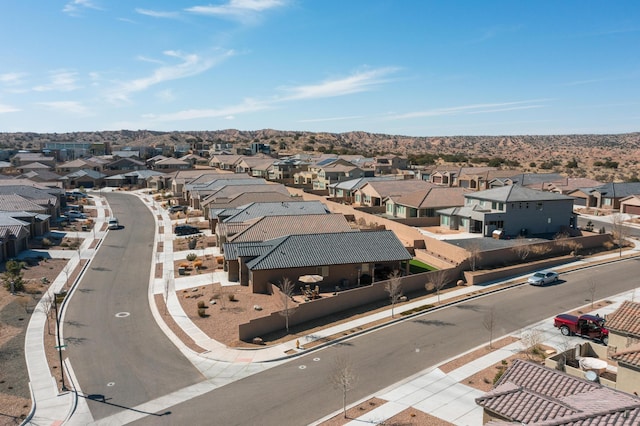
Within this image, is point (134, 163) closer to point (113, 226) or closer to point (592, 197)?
point (113, 226)

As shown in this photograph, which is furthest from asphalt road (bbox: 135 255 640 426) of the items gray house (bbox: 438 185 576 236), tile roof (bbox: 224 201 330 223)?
tile roof (bbox: 224 201 330 223)

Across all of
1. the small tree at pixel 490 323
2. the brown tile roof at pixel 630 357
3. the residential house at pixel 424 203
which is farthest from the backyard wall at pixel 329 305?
the residential house at pixel 424 203

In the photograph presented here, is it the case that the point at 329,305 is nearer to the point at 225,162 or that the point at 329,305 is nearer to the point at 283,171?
the point at 283,171

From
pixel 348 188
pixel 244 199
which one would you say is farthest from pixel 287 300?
pixel 348 188

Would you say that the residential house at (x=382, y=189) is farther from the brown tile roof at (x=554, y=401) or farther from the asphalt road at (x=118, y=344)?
the brown tile roof at (x=554, y=401)

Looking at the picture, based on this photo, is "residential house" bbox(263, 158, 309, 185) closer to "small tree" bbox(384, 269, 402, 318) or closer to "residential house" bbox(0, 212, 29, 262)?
"residential house" bbox(0, 212, 29, 262)
